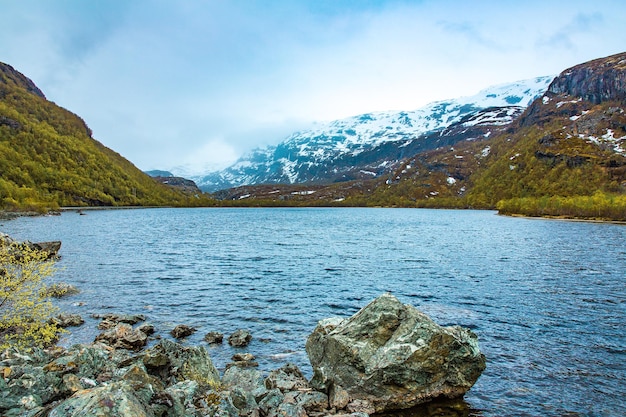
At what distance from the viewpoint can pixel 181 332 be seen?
29.1 m

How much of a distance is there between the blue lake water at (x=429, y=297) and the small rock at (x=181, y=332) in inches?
48.0

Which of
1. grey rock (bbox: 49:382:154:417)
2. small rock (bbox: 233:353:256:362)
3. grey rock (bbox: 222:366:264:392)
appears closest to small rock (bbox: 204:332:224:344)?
small rock (bbox: 233:353:256:362)

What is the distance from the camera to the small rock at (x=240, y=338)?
27.3 metres

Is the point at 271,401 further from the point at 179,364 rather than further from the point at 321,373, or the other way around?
the point at 179,364

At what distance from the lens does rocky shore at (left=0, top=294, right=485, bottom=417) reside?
15.6 m

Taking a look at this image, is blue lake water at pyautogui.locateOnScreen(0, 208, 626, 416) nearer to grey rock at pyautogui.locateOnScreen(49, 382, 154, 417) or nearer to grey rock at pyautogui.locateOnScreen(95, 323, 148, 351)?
grey rock at pyautogui.locateOnScreen(95, 323, 148, 351)

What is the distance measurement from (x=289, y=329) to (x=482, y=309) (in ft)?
61.6

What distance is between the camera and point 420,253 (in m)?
77.3

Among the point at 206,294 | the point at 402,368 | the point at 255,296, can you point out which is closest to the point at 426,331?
the point at 402,368

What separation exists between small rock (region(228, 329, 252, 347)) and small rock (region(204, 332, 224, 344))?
0.68 m

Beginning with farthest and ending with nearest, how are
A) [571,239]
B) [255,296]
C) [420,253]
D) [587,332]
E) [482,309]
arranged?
[571,239], [420,253], [255,296], [482,309], [587,332]

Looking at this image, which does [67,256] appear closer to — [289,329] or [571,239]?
[289,329]

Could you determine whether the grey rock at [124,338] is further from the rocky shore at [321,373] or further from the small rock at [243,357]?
the small rock at [243,357]

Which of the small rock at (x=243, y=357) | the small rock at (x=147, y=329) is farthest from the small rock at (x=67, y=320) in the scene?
the small rock at (x=243, y=357)
